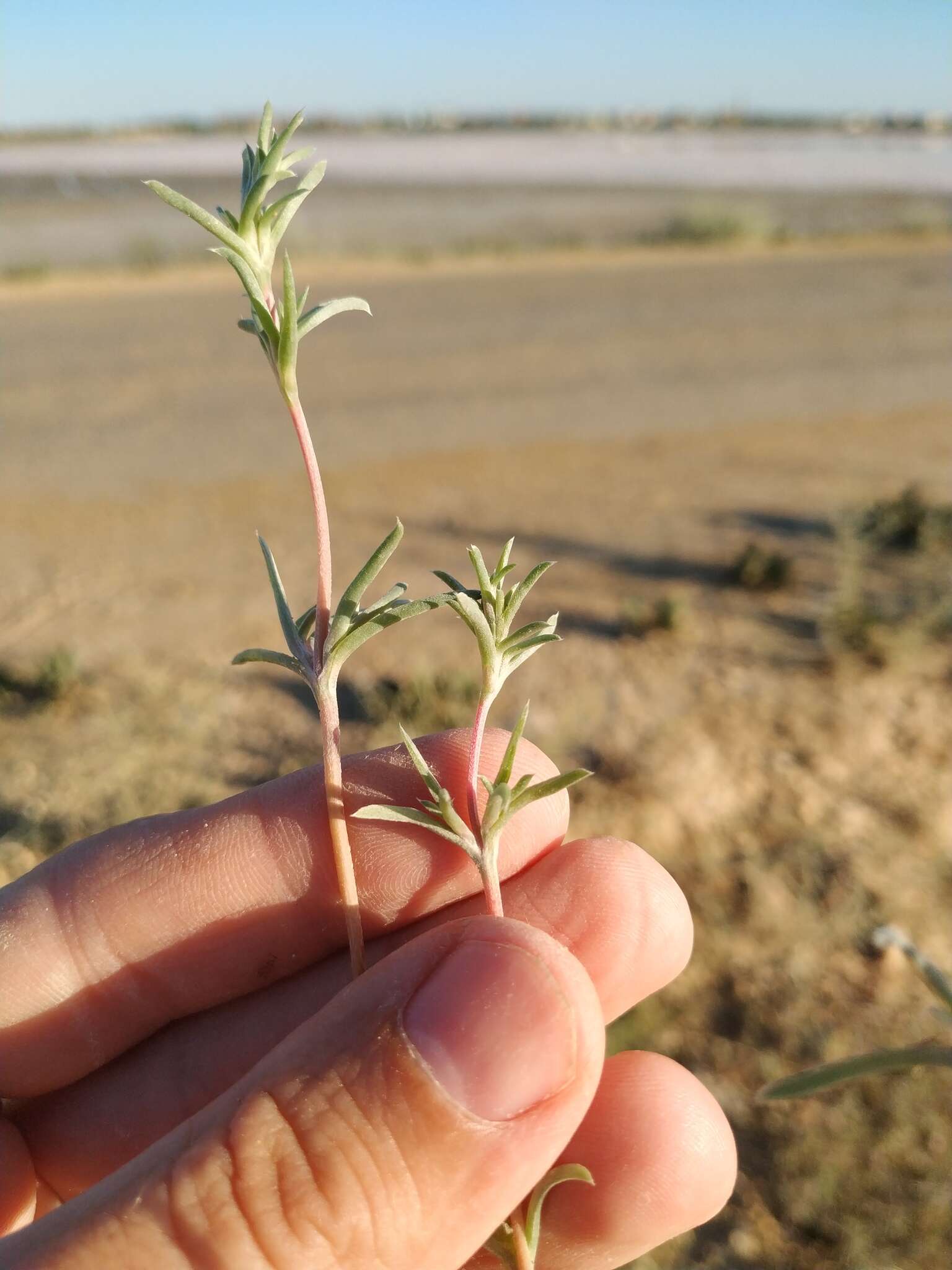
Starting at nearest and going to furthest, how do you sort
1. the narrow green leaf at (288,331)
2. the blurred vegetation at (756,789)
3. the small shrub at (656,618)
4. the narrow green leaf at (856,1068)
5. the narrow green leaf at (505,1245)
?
1. the narrow green leaf at (856,1068)
2. the narrow green leaf at (288,331)
3. the narrow green leaf at (505,1245)
4. the blurred vegetation at (756,789)
5. the small shrub at (656,618)

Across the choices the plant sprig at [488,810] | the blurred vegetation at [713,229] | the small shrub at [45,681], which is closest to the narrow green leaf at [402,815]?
the plant sprig at [488,810]

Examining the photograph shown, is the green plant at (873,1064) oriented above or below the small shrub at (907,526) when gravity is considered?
above

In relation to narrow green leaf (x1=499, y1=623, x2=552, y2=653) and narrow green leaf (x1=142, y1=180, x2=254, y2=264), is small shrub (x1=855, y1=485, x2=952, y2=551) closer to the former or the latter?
narrow green leaf (x1=499, y1=623, x2=552, y2=653)

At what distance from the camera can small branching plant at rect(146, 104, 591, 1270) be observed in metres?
1.70

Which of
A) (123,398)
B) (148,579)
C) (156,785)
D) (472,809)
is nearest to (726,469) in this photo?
(148,579)

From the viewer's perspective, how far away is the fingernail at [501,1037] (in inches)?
72.7

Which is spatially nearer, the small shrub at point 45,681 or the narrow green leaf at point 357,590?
the narrow green leaf at point 357,590

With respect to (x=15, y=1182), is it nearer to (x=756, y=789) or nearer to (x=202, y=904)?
(x=202, y=904)

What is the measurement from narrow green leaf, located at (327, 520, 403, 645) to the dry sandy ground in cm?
278

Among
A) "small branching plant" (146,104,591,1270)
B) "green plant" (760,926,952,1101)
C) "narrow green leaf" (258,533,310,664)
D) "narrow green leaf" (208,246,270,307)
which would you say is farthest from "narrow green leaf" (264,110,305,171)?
"green plant" (760,926,952,1101)

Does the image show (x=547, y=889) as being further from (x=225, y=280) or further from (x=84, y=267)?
(x=84, y=267)

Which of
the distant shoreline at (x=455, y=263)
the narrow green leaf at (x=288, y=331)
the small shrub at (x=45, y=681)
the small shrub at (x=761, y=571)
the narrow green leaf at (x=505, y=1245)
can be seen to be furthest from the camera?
the distant shoreline at (x=455, y=263)

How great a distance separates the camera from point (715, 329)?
1551cm

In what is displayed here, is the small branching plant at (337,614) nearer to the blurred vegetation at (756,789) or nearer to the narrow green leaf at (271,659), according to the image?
the narrow green leaf at (271,659)
